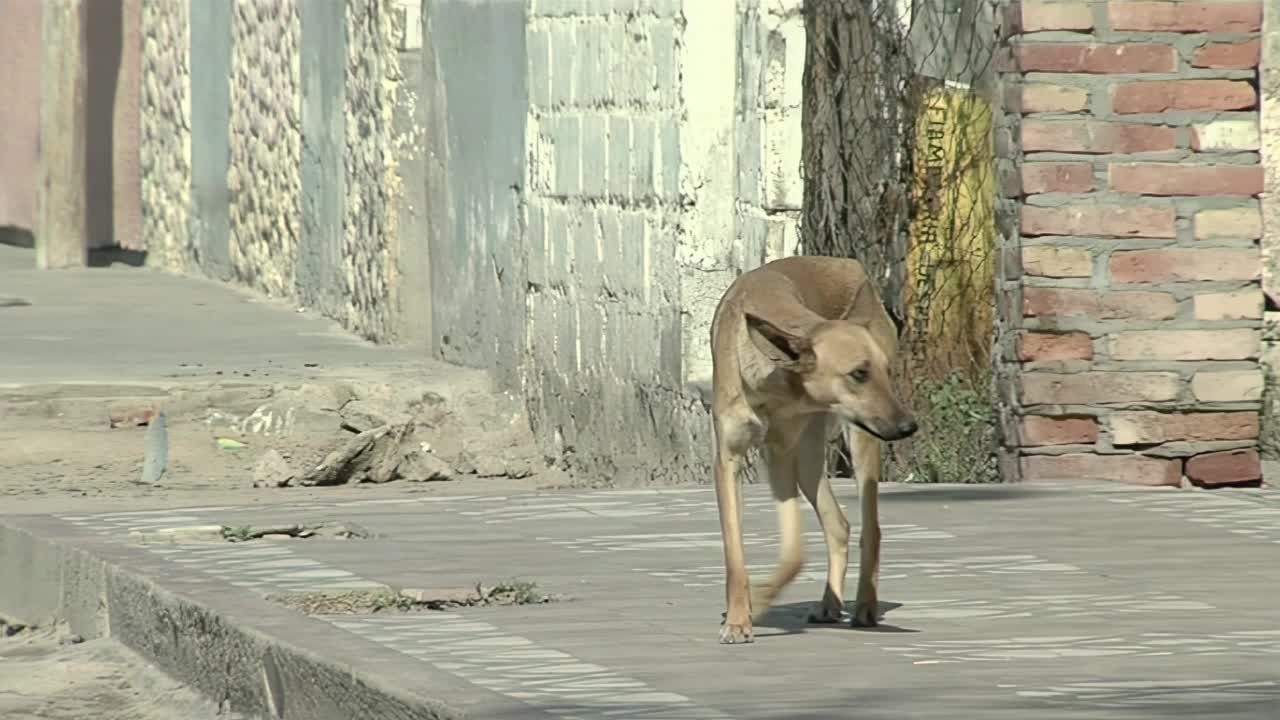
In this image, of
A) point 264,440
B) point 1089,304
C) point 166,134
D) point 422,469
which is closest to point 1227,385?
point 1089,304

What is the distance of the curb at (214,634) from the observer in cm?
567

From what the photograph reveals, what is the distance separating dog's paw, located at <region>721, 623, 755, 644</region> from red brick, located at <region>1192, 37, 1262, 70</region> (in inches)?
157

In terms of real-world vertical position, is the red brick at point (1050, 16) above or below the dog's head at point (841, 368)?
above

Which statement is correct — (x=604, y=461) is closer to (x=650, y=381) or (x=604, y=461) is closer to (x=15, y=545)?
(x=650, y=381)

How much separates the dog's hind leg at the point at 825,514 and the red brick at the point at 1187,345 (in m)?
2.85

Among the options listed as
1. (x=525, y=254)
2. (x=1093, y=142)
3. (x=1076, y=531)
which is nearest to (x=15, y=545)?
(x=1076, y=531)

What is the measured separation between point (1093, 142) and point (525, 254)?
389 centimetres

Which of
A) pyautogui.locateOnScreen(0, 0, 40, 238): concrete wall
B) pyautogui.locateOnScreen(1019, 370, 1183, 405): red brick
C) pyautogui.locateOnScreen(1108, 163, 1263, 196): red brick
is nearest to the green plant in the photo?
pyautogui.locateOnScreen(1019, 370, 1183, 405): red brick

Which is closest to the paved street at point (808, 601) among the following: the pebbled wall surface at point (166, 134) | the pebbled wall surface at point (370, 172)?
the pebbled wall surface at point (370, 172)

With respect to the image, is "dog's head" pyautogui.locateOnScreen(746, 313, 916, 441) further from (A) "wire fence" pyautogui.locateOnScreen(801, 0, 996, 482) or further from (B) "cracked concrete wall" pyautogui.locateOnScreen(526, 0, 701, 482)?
(B) "cracked concrete wall" pyautogui.locateOnScreen(526, 0, 701, 482)

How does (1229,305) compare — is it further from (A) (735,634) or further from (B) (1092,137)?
(A) (735,634)

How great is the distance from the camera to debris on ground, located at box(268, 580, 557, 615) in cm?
696

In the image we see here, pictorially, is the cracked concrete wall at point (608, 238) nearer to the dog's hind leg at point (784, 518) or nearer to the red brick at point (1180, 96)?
the red brick at point (1180, 96)

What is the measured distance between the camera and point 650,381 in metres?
11.7
